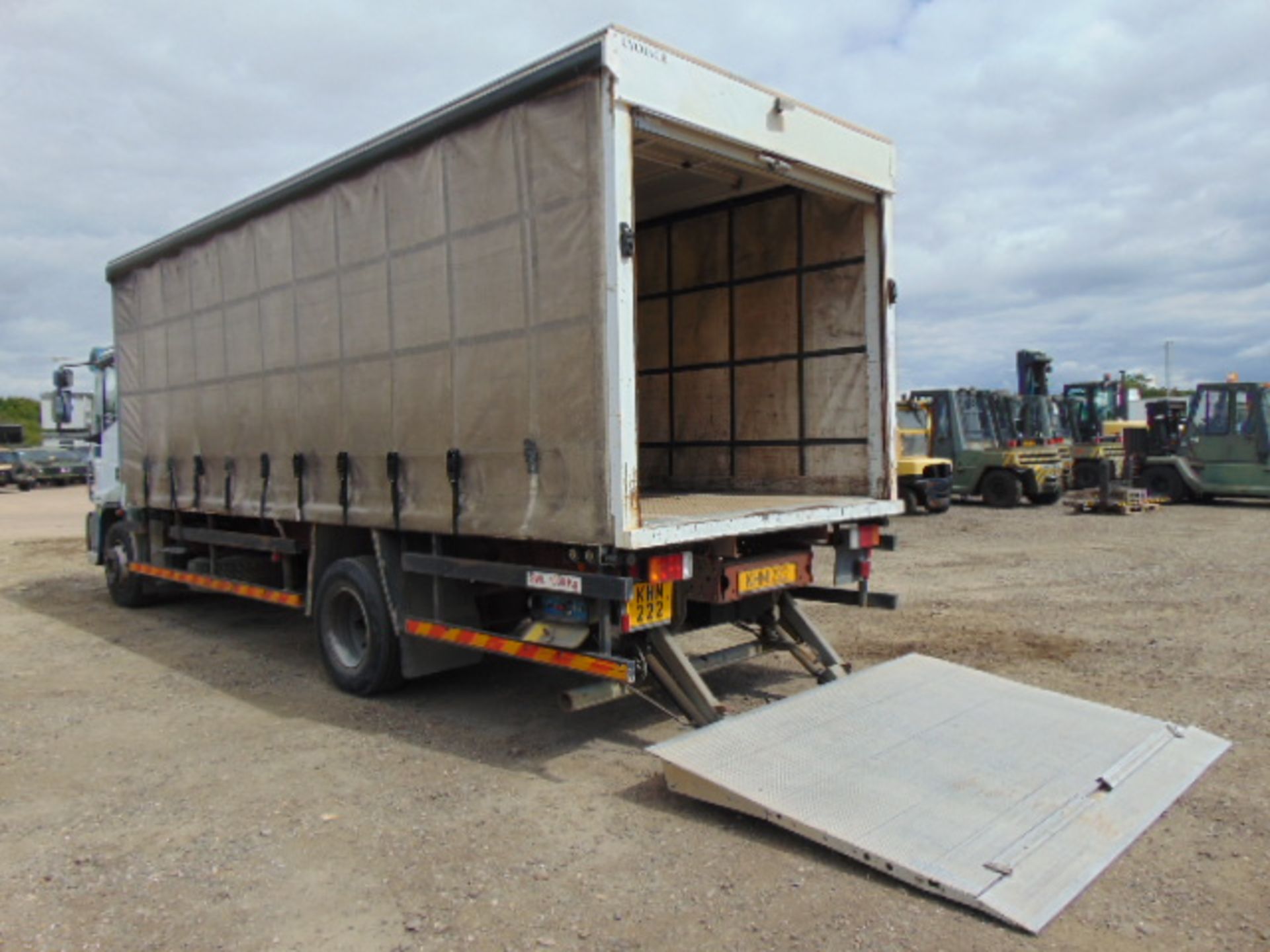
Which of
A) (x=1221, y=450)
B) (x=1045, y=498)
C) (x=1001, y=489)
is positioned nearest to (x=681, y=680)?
(x=1001, y=489)

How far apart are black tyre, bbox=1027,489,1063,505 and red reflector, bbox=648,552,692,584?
17859 mm

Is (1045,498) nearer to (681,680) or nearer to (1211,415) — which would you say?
(1211,415)

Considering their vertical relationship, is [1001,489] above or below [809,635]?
above

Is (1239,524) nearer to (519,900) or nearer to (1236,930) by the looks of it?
(1236,930)

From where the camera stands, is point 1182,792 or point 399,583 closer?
point 1182,792

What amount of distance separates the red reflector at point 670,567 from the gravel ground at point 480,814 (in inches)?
39.6

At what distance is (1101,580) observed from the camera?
10.5m

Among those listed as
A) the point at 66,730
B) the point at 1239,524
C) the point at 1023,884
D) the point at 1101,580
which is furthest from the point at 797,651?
the point at 1239,524

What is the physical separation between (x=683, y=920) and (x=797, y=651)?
9.40 ft

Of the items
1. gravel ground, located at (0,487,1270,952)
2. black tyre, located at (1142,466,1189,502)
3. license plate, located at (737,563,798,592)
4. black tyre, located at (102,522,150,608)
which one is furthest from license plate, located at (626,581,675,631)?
black tyre, located at (1142,466,1189,502)

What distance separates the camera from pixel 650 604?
4.76 meters

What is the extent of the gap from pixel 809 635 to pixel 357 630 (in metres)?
3.03

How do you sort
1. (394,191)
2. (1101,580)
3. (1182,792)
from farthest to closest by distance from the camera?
(1101,580) → (394,191) → (1182,792)

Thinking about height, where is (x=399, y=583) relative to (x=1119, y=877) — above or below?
above
